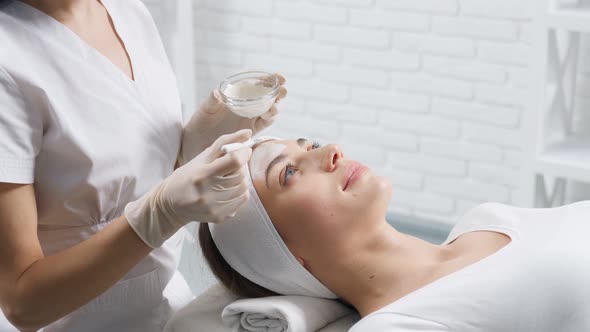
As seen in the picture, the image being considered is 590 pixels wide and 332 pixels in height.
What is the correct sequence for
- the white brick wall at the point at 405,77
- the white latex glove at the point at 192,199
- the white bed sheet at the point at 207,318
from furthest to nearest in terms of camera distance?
the white brick wall at the point at 405,77
the white bed sheet at the point at 207,318
the white latex glove at the point at 192,199

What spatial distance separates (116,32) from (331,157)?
514 millimetres

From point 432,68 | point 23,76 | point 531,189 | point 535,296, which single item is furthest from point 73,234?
point 432,68

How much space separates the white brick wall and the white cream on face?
165 cm

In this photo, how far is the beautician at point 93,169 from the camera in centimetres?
141

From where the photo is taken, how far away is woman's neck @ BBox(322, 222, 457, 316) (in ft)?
5.31

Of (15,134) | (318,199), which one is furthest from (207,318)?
(15,134)

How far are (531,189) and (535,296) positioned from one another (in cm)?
132

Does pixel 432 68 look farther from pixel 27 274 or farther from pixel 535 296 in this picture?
pixel 27 274

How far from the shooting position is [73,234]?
1.59 meters

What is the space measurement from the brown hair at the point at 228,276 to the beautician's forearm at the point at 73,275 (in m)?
0.31

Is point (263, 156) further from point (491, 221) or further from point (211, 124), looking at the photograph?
point (491, 221)

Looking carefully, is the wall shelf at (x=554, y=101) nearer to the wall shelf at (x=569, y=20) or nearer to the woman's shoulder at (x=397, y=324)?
the wall shelf at (x=569, y=20)

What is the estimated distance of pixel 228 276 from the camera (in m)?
1.74

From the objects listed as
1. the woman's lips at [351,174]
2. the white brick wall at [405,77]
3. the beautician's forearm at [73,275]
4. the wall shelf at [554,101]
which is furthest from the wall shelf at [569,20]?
the beautician's forearm at [73,275]
